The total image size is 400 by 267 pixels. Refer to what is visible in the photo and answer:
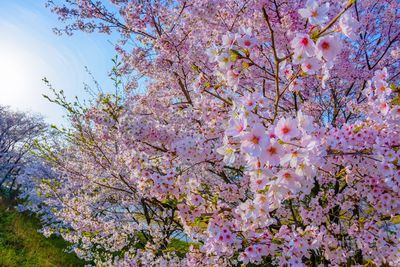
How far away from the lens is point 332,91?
719cm

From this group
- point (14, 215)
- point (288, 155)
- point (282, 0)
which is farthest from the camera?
point (14, 215)

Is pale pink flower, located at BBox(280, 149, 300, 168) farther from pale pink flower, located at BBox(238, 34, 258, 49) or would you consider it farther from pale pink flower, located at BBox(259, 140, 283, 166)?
pale pink flower, located at BBox(238, 34, 258, 49)

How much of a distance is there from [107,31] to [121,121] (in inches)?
179

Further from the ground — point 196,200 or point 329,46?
point 329,46

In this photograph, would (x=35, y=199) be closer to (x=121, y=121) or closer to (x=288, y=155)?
(x=121, y=121)

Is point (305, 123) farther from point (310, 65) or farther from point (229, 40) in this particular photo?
point (229, 40)

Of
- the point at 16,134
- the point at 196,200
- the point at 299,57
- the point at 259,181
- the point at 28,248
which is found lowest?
the point at 259,181

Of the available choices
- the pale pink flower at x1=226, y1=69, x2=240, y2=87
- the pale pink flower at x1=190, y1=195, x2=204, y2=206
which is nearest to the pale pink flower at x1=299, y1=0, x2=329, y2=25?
the pale pink flower at x1=226, y1=69, x2=240, y2=87

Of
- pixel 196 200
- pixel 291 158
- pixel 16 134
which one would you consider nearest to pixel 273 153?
pixel 291 158

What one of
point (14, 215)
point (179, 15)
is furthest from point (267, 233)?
point (14, 215)

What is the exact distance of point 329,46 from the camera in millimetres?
1821

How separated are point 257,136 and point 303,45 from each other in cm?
65

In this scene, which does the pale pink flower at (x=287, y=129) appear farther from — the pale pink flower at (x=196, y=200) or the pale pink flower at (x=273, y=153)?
the pale pink flower at (x=196, y=200)

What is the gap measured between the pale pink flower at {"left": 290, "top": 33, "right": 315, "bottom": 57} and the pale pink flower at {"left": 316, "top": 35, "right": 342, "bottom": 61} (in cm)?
4
